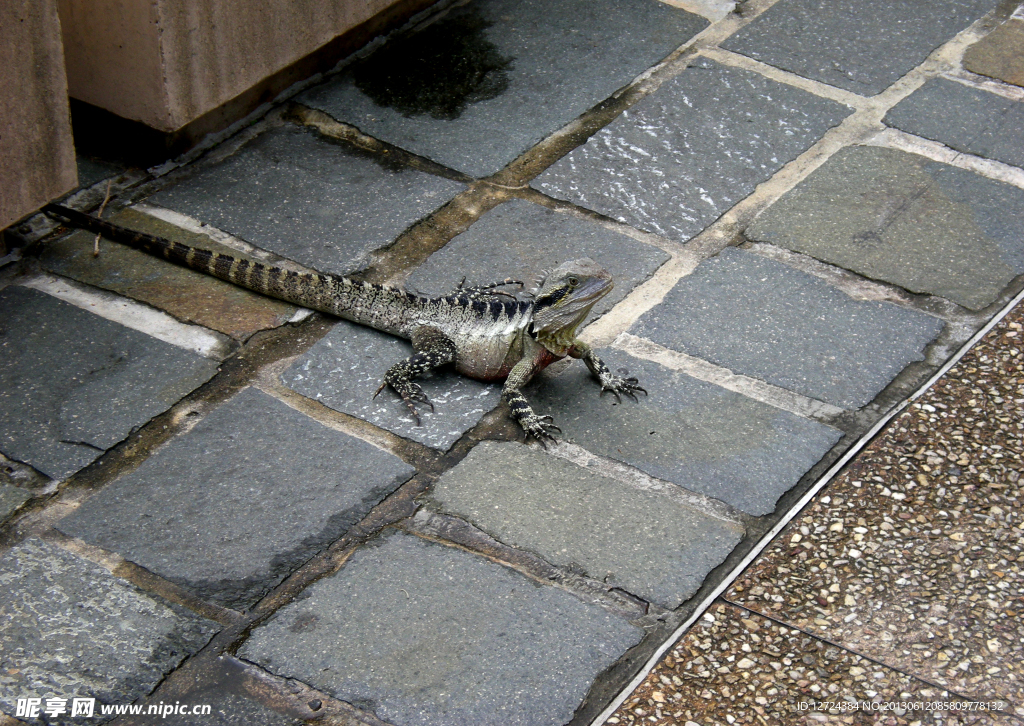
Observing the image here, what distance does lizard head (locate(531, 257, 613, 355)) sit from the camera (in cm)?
403

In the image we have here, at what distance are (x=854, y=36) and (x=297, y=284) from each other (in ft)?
12.2

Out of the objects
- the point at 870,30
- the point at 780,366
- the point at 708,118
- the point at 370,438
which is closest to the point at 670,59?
Answer: the point at 708,118

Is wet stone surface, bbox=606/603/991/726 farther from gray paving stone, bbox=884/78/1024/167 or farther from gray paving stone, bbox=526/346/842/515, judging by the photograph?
gray paving stone, bbox=884/78/1024/167

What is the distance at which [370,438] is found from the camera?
12.8 feet

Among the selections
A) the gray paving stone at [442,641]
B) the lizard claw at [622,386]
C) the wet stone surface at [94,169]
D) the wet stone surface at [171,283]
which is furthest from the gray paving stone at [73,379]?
the lizard claw at [622,386]

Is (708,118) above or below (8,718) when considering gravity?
above

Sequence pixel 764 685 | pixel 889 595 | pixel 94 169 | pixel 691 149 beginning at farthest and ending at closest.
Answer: pixel 691 149, pixel 94 169, pixel 889 595, pixel 764 685

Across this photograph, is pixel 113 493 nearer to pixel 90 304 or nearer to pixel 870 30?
pixel 90 304

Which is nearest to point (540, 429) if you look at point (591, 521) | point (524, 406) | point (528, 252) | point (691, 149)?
point (524, 406)

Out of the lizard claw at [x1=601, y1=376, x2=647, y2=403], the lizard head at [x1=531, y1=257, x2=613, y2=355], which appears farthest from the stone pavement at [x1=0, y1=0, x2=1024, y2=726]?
the lizard head at [x1=531, y1=257, x2=613, y2=355]

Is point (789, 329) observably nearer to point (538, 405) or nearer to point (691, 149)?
point (538, 405)

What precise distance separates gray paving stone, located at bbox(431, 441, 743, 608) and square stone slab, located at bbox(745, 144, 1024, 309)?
5.61 ft

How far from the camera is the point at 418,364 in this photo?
4.14 meters

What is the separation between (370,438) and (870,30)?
413 cm
